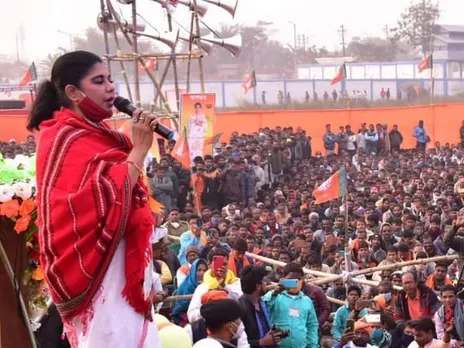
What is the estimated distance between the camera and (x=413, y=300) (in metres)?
9.75

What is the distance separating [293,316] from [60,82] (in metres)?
4.85

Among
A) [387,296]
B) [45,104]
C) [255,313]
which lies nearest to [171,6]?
[387,296]

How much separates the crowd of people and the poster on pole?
0.78 metres

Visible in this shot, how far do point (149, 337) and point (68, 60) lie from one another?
1004mm

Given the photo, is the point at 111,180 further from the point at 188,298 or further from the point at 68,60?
the point at 188,298

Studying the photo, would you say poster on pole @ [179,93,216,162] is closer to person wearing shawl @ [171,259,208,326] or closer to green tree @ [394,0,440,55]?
person wearing shawl @ [171,259,208,326]

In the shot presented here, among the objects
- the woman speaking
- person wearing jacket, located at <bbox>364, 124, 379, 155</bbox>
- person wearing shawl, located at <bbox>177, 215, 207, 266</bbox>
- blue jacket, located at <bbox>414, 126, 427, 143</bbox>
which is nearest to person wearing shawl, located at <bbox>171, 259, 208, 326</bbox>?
person wearing shawl, located at <bbox>177, 215, 207, 266</bbox>

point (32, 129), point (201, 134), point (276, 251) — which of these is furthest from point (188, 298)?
point (201, 134)

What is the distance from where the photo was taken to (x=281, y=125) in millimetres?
30844

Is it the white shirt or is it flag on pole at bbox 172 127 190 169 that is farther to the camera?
flag on pole at bbox 172 127 190 169

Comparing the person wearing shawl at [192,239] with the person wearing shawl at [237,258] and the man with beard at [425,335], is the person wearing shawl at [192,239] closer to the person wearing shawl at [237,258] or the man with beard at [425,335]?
the person wearing shawl at [237,258]

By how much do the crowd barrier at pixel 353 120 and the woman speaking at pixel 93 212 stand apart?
25902 mm

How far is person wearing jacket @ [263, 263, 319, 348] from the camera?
8.38 m

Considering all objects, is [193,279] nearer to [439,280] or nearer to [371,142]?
Result: [439,280]
